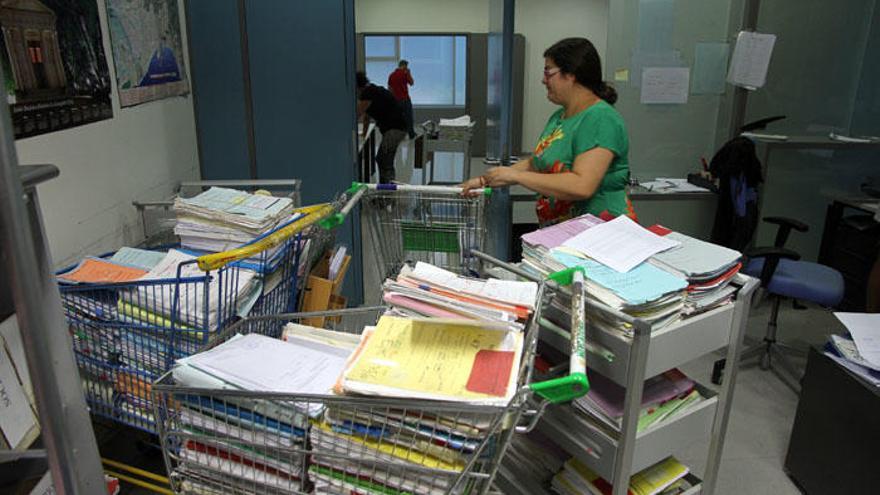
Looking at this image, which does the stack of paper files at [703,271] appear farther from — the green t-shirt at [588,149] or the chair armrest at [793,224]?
the chair armrest at [793,224]

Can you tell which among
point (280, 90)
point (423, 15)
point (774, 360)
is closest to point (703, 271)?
point (774, 360)

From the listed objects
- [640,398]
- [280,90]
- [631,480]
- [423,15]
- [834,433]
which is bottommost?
[834,433]

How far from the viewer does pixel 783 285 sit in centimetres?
322

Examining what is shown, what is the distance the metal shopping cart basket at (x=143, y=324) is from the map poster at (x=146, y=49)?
1.02m

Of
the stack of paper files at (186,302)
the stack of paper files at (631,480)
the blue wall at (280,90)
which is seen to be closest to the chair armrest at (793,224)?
the stack of paper files at (631,480)

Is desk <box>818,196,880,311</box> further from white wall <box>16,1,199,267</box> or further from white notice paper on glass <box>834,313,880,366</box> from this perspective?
white wall <box>16,1,199,267</box>

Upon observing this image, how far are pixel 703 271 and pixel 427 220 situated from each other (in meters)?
1.01

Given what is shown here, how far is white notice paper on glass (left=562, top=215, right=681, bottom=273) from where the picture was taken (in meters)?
1.64

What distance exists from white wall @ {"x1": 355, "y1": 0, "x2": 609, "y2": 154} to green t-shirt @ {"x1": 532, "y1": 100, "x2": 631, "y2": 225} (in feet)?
25.8

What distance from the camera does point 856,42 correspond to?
14.2 ft

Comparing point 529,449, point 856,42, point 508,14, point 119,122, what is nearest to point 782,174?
point 856,42

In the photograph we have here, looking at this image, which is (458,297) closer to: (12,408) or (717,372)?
(12,408)

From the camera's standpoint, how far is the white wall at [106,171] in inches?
77.2

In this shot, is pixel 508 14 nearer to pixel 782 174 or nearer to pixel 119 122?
pixel 119 122
